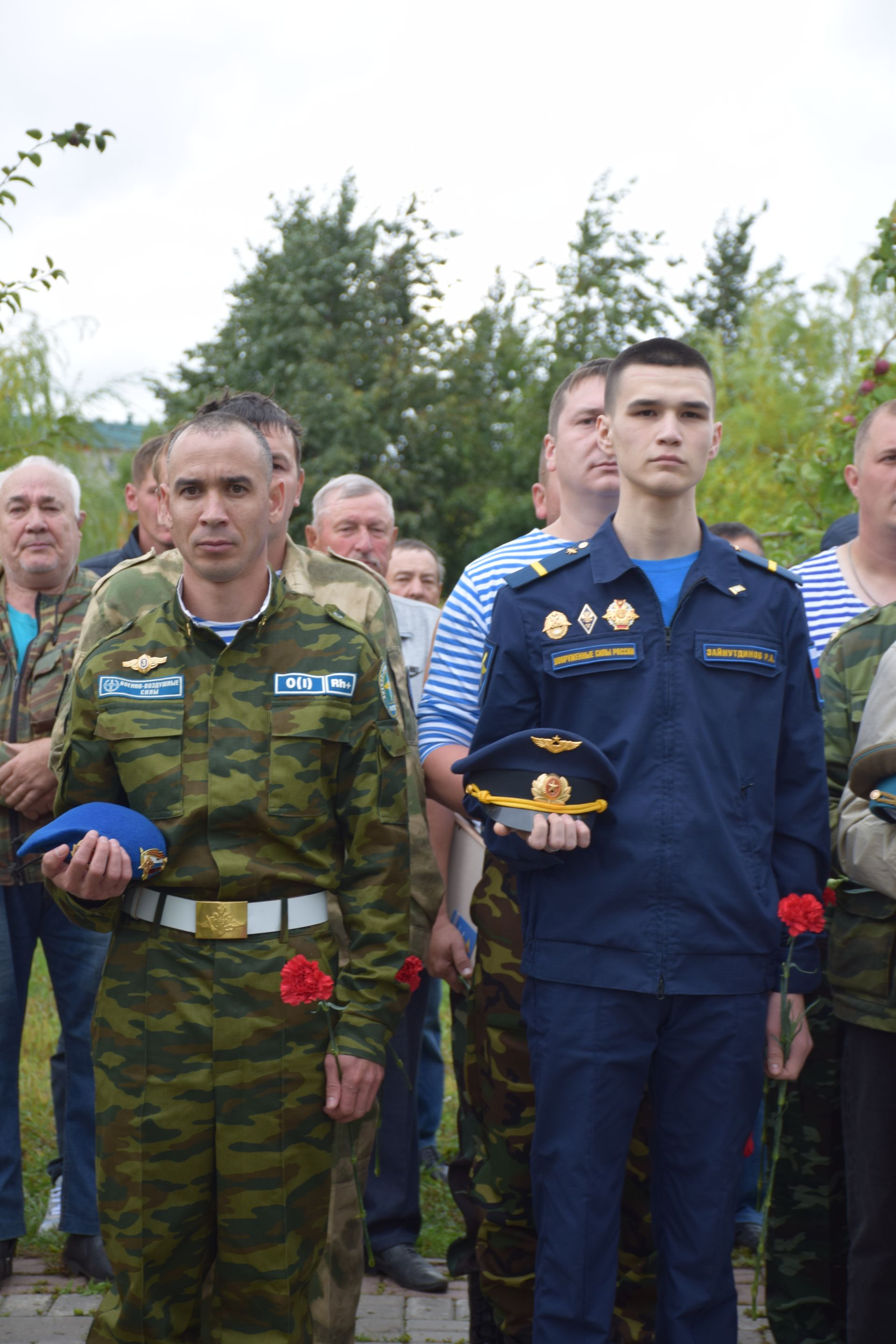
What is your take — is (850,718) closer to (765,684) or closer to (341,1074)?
(765,684)

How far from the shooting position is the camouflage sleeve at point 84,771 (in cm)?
273

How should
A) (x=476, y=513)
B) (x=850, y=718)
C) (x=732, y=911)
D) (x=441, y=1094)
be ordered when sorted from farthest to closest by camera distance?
1. (x=476, y=513)
2. (x=441, y=1094)
3. (x=850, y=718)
4. (x=732, y=911)

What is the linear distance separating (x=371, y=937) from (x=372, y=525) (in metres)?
2.36

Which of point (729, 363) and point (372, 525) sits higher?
point (729, 363)

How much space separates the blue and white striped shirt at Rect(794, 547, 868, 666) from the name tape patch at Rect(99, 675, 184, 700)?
5.92ft

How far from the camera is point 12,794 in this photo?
12.4 feet

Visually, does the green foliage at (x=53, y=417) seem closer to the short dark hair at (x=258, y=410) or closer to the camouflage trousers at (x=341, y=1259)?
the short dark hair at (x=258, y=410)

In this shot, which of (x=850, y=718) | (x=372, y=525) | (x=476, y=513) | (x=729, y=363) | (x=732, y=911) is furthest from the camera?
(x=476, y=513)

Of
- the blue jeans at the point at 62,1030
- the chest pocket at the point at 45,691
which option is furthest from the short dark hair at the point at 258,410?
the blue jeans at the point at 62,1030

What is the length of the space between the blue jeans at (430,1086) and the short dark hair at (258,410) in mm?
2442

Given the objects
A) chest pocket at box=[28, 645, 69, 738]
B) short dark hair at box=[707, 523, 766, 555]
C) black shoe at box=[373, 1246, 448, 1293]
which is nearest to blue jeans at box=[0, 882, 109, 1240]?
chest pocket at box=[28, 645, 69, 738]

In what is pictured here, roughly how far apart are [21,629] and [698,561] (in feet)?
7.76

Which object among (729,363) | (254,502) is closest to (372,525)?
(254,502)

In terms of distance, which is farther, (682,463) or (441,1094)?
(441,1094)
